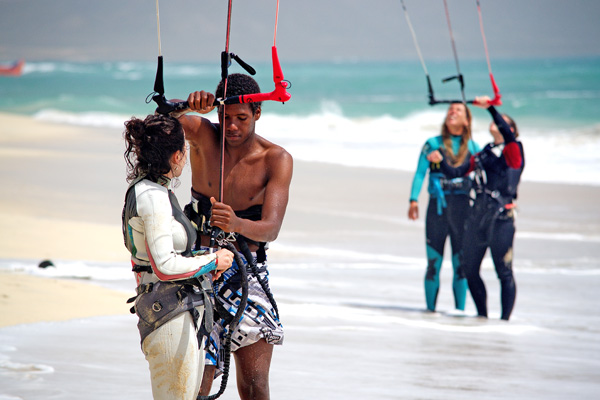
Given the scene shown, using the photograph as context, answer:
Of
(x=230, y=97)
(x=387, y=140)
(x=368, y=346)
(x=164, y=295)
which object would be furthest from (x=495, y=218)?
(x=387, y=140)

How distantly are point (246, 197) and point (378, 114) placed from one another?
1362 inches

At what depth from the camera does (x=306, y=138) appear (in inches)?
1031

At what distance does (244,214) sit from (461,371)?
2.26 meters

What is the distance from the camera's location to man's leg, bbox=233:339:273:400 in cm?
350

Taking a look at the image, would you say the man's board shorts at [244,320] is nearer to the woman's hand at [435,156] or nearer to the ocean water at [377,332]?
the ocean water at [377,332]

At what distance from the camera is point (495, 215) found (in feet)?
22.3

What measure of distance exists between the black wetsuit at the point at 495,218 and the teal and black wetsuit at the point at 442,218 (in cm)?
11

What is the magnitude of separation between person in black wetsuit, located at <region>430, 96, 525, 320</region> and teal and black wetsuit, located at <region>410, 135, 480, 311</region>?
0.10 metres

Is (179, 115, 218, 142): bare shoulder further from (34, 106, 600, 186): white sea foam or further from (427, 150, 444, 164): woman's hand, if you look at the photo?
(34, 106, 600, 186): white sea foam

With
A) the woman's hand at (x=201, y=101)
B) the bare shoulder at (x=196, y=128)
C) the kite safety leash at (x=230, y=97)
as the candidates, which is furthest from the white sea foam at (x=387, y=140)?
the woman's hand at (x=201, y=101)

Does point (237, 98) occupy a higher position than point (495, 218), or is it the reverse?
point (237, 98)

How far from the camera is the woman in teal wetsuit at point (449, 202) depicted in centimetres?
701

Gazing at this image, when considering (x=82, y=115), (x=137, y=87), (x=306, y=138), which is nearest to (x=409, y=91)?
(x=137, y=87)

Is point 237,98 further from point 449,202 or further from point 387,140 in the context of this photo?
point 387,140
